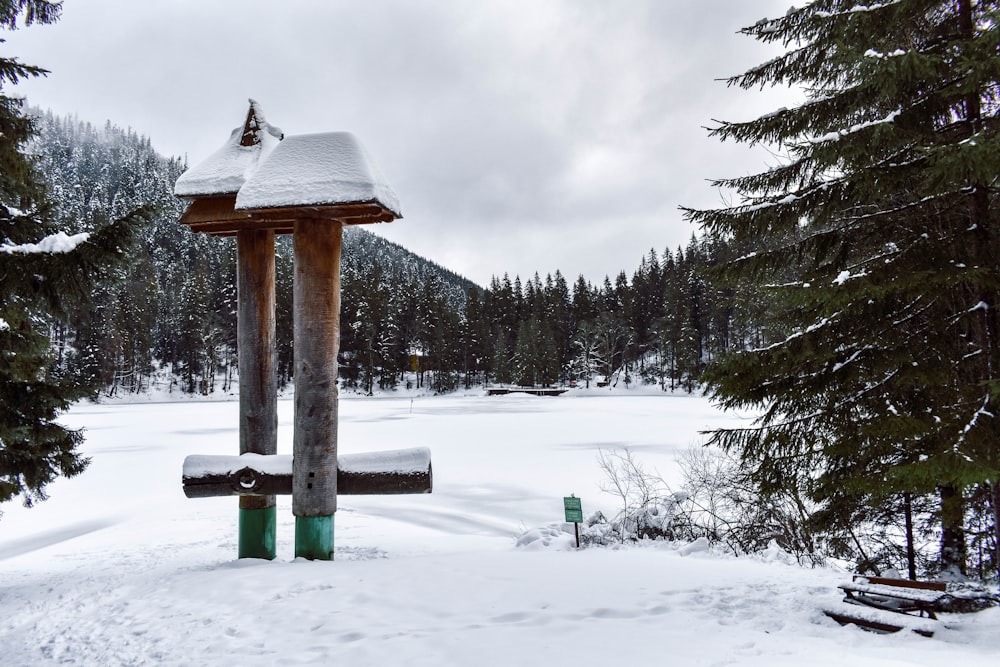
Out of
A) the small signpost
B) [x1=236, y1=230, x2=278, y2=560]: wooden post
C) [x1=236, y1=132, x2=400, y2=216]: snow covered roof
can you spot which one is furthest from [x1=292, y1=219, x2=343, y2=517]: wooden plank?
the small signpost

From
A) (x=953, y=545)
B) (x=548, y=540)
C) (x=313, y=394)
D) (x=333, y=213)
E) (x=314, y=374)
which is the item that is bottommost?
(x=548, y=540)

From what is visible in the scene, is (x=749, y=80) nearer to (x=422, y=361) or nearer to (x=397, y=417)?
(x=397, y=417)

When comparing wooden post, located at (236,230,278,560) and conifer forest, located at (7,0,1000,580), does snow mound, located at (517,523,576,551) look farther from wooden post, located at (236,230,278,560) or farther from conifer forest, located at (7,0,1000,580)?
wooden post, located at (236,230,278,560)

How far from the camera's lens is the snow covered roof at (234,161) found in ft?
18.9

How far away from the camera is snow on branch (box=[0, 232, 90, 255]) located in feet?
12.6

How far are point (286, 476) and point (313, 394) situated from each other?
2.87 ft

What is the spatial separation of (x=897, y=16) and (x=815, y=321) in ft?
8.42

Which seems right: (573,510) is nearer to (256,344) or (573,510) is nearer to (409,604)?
(409,604)

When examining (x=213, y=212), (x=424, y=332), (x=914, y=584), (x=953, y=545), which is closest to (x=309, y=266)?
(x=213, y=212)

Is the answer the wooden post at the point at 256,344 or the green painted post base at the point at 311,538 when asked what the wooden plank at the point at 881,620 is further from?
the wooden post at the point at 256,344

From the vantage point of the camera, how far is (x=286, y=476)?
549 cm

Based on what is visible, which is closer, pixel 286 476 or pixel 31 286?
pixel 31 286

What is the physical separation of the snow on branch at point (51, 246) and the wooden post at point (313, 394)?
1765mm

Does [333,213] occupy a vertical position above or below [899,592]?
above
